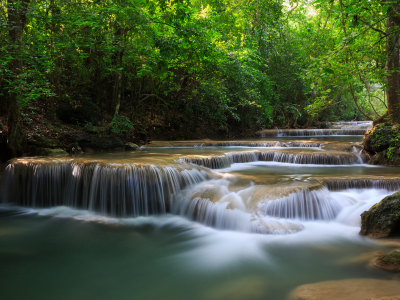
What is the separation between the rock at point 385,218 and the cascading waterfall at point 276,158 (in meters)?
4.64

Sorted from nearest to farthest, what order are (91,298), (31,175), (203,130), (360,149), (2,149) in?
(91,298)
(31,175)
(2,149)
(360,149)
(203,130)

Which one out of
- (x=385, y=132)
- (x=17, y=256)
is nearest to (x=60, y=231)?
(x=17, y=256)

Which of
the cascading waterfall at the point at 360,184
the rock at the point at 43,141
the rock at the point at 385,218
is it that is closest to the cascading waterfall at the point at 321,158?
the cascading waterfall at the point at 360,184

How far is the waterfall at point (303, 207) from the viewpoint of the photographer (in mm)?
5348

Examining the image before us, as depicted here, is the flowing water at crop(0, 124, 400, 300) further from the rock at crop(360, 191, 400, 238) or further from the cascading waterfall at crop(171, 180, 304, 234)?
the rock at crop(360, 191, 400, 238)

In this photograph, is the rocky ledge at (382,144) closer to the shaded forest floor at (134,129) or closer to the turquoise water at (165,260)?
the turquoise water at (165,260)

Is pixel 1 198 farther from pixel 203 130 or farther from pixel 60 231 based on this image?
pixel 203 130

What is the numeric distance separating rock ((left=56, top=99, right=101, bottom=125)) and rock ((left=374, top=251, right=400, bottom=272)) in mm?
11595

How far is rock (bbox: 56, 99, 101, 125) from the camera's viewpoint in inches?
473

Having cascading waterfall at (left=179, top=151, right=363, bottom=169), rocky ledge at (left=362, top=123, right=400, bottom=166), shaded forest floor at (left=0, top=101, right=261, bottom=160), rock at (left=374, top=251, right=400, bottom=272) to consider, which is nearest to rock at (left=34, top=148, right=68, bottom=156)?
shaded forest floor at (left=0, top=101, right=261, bottom=160)

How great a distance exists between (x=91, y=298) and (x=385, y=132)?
918 centimetres

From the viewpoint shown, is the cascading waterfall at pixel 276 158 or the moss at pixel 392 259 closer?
the moss at pixel 392 259

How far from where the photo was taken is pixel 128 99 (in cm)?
1562

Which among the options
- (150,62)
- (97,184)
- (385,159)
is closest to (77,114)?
(150,62)
